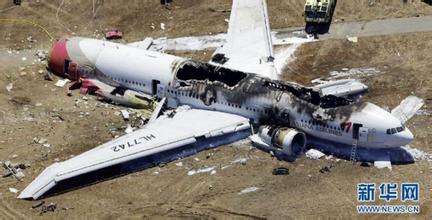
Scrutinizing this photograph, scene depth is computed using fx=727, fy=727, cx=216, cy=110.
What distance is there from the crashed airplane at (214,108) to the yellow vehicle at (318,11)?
624 cm

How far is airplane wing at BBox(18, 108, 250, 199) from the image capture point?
42.6 m

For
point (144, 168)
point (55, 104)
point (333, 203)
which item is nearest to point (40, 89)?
point (55, 104)

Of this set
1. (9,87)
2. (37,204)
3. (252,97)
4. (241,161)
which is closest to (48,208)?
(37,204)

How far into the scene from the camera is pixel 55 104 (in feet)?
175

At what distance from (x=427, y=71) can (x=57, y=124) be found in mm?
27968

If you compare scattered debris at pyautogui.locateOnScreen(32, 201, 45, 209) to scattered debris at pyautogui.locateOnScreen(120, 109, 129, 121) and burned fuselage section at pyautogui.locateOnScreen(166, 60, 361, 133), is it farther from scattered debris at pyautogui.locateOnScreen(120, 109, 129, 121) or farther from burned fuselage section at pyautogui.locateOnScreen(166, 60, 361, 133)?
burned fuselage section at pyautogui.locateOnScreen(166, 60, 361, 133)

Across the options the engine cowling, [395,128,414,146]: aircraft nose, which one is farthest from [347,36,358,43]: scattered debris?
[395,128,414,146]: aircraft nose

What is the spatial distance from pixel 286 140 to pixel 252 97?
175 inches

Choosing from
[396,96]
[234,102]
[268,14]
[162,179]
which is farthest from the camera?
[268,14]

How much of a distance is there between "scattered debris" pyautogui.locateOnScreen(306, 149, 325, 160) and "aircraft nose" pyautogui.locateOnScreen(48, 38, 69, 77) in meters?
20.8

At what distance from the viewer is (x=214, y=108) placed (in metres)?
50.4

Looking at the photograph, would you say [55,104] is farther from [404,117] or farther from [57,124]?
[404,117]

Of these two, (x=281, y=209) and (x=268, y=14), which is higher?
(x=268, y=14)

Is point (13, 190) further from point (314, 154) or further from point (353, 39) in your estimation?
point (353, 39)
